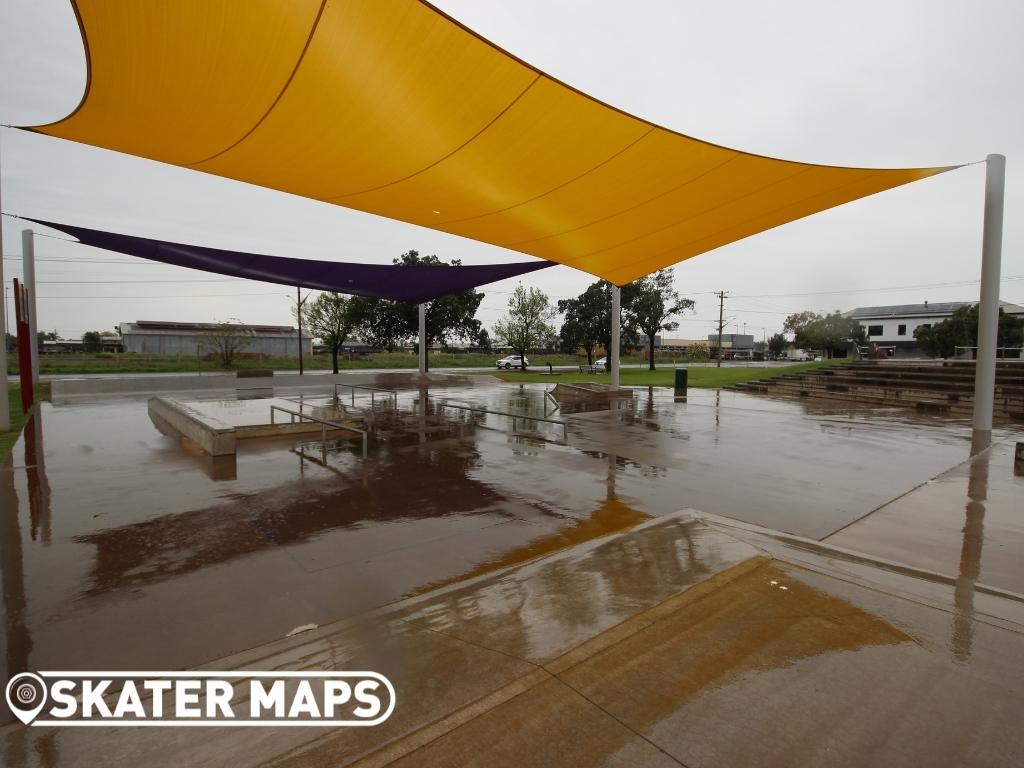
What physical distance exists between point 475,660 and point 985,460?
8.45 m

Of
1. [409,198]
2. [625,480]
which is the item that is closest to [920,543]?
[625,480]

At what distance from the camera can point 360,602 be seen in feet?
10.3

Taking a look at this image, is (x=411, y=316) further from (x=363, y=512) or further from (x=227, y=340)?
(x=363, y=512)

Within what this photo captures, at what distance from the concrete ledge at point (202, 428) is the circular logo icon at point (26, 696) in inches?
205

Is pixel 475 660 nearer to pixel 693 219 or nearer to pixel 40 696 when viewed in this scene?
pixel 40 696

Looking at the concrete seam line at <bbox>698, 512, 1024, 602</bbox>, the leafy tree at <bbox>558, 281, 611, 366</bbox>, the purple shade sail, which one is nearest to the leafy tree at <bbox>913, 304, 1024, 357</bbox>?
→ the leafy tree at <bbox>558, 281, 611, 366</bbox>

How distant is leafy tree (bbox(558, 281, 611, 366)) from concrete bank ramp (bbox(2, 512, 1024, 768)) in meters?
32.5

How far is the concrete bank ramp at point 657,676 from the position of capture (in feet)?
5.85

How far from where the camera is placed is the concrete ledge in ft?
23.8

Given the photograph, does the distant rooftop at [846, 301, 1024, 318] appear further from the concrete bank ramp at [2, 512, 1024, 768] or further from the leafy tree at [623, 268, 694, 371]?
the concrete bank ramp at [2, 512, 1024, 768]

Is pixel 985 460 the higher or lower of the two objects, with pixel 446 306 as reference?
lower

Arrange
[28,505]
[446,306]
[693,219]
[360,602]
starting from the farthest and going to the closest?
[446,306]
[693,219]
[28,505]
[360,602]

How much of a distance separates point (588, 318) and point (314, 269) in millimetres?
26472

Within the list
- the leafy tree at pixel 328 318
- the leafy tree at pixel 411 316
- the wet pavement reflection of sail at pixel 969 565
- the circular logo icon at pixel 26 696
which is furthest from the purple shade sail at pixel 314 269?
the leafy tree at pixel 411 316
